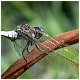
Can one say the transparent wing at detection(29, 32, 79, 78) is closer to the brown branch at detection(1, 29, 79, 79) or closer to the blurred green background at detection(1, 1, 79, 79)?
the brown branch at detection(1, 29, 79, 79)

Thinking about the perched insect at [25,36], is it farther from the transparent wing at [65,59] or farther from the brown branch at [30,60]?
the brown branch at [30,60]

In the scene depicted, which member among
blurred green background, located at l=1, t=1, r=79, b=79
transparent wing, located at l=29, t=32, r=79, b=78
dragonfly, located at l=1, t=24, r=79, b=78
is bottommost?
transparent wing, located at l=29, t=32, r=79, b=78

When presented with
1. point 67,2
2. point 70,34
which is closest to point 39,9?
point 67,2

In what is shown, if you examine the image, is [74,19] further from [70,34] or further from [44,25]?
[70,34]

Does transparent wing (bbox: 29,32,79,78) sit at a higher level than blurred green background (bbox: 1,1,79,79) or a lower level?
lower

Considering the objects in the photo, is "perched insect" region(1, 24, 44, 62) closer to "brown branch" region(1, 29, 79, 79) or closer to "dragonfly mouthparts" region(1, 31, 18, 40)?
"dragonfly mouthparts" region(1, 31, 18, 40)

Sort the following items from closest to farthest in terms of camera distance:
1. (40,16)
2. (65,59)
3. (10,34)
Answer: (65,59) → (10,34) → (40,16)

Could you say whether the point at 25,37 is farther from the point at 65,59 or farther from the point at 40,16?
the point at 40,16

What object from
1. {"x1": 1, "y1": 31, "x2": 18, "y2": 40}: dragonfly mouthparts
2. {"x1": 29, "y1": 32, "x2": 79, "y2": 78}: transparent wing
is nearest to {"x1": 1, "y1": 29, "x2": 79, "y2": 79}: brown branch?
{"x1": 29, "y1": 32, "x2": 79, "y2": 78}: transparent wing

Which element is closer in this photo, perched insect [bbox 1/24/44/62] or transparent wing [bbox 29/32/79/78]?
transparent wing [bbox 29/32/79/78]

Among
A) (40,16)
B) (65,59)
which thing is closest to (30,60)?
(65,59)

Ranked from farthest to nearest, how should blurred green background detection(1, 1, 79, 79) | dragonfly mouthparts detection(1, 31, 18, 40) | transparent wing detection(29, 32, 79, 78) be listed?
blurred green background detection(1, 1, 79, 79) → dragonfly mouthparts detection(1, 31, 18, 40) → transparent wing detection(29, 32, 79, 78)

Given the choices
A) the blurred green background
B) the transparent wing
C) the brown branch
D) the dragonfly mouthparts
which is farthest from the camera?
the blurred green background
